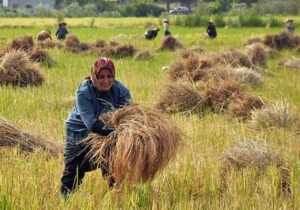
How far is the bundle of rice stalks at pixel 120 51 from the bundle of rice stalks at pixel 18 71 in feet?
23.4

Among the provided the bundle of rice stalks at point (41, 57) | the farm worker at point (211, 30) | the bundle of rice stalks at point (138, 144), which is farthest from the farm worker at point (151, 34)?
the bundle of rice stalks at point (138, 144)

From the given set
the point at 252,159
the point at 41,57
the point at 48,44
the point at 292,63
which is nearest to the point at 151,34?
the point at 48,44

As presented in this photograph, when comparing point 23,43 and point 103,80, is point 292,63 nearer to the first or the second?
point 23,43

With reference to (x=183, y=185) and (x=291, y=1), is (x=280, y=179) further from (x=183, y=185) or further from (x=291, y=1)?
(x=291, y=1)

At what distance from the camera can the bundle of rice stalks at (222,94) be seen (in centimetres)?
1048

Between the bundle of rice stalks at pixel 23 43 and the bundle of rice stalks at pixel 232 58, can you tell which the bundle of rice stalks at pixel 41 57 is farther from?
the bundle of rice stalks at pixel 232 58

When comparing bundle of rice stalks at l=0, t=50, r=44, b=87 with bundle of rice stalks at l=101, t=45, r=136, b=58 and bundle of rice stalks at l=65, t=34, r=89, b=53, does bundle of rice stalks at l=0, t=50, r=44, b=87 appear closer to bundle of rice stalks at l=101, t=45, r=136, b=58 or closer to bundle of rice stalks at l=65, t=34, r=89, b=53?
bundle of rice stalks at l=101, t=45, r=136, b=58

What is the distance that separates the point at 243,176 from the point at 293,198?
1.86ft

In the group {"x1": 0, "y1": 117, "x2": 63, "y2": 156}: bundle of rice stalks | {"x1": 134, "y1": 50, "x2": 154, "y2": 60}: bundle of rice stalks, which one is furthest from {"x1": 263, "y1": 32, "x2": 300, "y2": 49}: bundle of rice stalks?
{"x1": 0, "y1": 117, "x2": 63, "y2": 156}: bundle of rice stalks

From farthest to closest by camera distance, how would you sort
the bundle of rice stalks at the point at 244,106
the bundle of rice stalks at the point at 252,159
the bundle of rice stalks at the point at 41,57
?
the bundle of rice stalks at the point at 41,57
the bundle of rice stalks at the point at 244,106
the bundle of rice stalks at the point at 252,159

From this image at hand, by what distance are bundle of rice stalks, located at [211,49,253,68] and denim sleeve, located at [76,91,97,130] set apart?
8.95m

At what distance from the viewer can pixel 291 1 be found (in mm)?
73312

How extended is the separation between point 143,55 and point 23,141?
A: 41.7 ft

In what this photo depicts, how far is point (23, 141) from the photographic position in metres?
7.13
